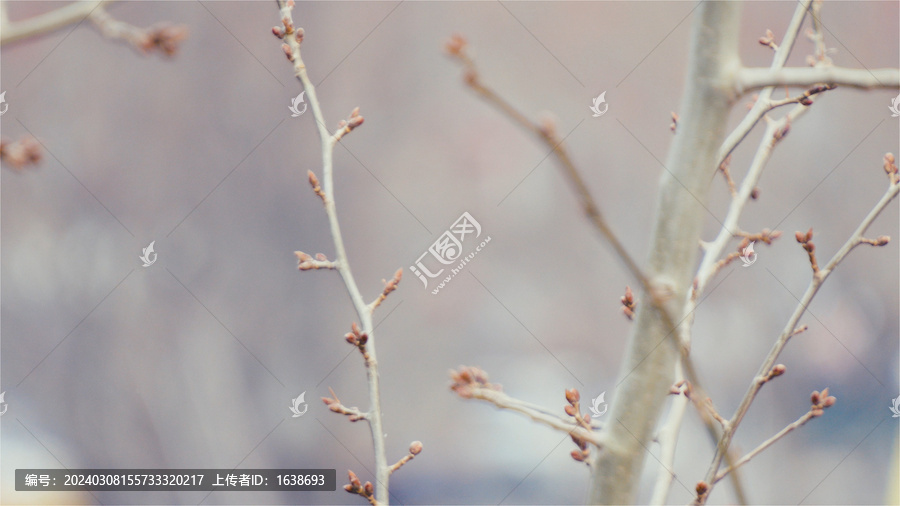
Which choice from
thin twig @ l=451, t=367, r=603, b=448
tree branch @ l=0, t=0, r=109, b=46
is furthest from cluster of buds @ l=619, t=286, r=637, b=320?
tree branch @ l=0, t=0, r=109, b=46

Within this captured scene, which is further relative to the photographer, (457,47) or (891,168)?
(891,168)

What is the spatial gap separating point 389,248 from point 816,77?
142cm

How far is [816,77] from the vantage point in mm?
294

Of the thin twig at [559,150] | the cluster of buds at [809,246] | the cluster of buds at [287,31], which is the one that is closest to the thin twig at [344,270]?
the cluster of buds at [287,31]

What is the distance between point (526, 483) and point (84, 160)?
1624 mm

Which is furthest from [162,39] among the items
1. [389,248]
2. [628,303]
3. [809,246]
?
[389,248]

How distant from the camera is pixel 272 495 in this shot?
1.77 metres

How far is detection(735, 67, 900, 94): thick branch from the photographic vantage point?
0.29 metres

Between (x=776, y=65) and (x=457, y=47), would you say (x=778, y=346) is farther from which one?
(x=457, y=47)

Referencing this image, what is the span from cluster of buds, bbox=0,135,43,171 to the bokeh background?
1307 millimetres

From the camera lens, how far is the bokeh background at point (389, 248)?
5.26 feet

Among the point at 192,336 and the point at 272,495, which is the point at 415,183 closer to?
the point at 192,336

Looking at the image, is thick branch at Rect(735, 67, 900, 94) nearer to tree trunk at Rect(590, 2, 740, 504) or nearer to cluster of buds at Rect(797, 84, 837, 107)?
tree trunk at Rect(590, 2, 740, 504)

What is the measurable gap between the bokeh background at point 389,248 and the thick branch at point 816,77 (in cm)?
133
